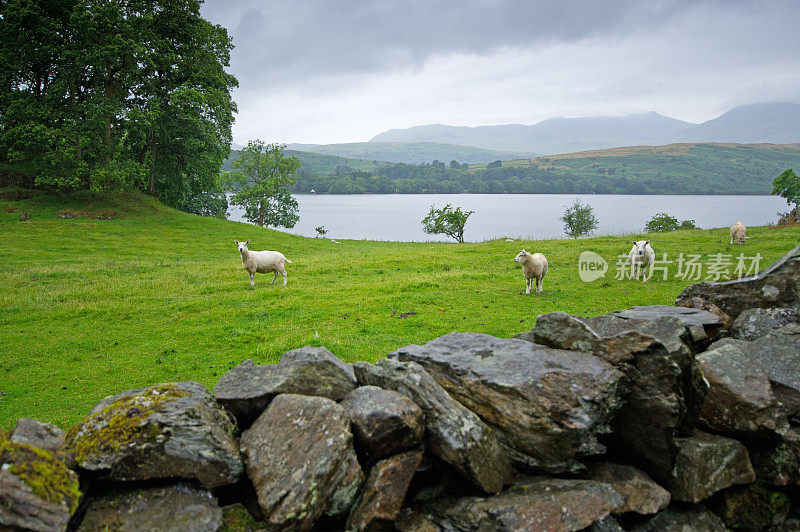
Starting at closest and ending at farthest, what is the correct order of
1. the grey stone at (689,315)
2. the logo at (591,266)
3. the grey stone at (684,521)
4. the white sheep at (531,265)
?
1. the grey stone at (684,521)
2. the grey stone at (689,315)
3. the white sheep at (531,265)
4. the logo at (591,266)

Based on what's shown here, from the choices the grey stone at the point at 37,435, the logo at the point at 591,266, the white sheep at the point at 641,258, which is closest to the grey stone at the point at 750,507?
the grey stone at the point at 37,435

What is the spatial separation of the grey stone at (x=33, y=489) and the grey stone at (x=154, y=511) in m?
0.31

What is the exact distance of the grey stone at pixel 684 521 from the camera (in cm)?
558

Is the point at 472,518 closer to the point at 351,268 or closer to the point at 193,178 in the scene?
the point at 351,268

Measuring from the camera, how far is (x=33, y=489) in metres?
3.86

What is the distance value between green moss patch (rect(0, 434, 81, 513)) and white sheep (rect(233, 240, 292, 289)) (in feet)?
58.8

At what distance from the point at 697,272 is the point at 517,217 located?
413 feet

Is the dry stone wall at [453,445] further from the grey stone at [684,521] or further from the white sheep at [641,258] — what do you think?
the white sheep at [641,258]

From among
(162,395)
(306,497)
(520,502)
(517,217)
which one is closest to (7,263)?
(162,395)

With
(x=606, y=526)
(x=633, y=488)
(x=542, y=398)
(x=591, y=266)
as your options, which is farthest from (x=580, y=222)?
(x=606, y=526)

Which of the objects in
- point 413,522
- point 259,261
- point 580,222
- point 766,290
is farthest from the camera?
point 580,222

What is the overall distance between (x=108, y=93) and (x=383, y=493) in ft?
174

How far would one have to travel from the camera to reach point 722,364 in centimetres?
675

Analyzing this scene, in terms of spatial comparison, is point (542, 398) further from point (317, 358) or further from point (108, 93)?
point (108, 93)
